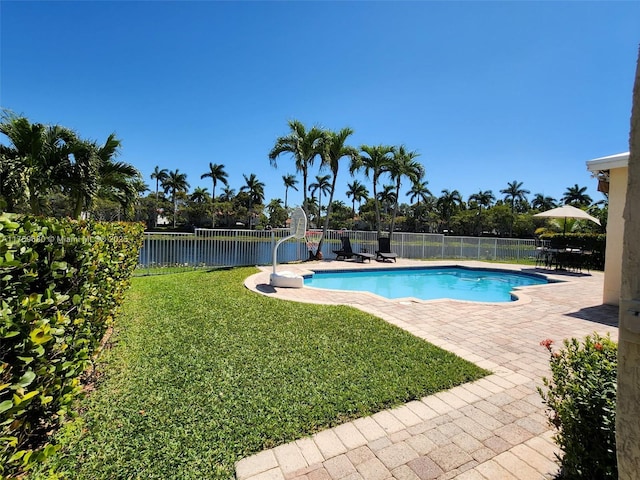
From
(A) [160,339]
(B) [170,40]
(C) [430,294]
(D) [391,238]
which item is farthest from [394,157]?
(A) [160,339]

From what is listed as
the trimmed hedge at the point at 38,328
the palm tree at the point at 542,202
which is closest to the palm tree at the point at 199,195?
the trimmed hedge at the point at 38,328

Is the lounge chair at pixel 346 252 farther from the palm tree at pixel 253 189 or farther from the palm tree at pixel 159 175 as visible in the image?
the palm tree at pixel 159 175

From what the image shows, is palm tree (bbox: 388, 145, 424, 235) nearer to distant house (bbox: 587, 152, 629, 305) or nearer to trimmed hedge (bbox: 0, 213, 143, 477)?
distant house (bbox: 587, 152, 629, 305)

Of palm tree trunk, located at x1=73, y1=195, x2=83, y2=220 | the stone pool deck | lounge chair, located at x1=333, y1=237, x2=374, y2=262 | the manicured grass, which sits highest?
palm tree trunk, located at x1=73, y1=195, x2=83, y2=220

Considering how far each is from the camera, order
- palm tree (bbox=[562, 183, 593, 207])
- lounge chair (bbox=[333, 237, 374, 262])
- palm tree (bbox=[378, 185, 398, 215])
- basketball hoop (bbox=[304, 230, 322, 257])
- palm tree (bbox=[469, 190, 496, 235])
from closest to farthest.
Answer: basketball hoop (bbox=[304, 230, 322, 257]) → lounge chair (bbox=[333, 237, 374, 262]) → palm tree (bbox=[378, 185, 398, 215]) → palm tree (bbox=[562, 183, 593, 207]) → palm tree (bbox=[469, 190, 496, 235])

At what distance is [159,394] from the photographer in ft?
9.44

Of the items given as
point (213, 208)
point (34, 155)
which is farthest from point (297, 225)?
point (213, 208)

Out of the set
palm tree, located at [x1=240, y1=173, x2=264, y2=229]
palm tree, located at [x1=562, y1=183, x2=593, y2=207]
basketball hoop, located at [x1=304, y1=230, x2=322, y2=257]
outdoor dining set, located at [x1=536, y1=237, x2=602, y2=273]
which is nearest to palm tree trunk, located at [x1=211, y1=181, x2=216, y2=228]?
palm tree, located at [x1=240, y1=173, x2=264, y2=229]

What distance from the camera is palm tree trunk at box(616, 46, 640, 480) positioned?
90cm

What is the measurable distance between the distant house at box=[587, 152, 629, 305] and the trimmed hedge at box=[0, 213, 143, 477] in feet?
31.0

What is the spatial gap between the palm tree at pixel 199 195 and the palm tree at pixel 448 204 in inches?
1777

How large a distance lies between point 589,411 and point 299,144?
1312 cm

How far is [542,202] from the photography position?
64562 millimetres

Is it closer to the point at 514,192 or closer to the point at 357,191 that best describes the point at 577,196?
the point at 514,192
